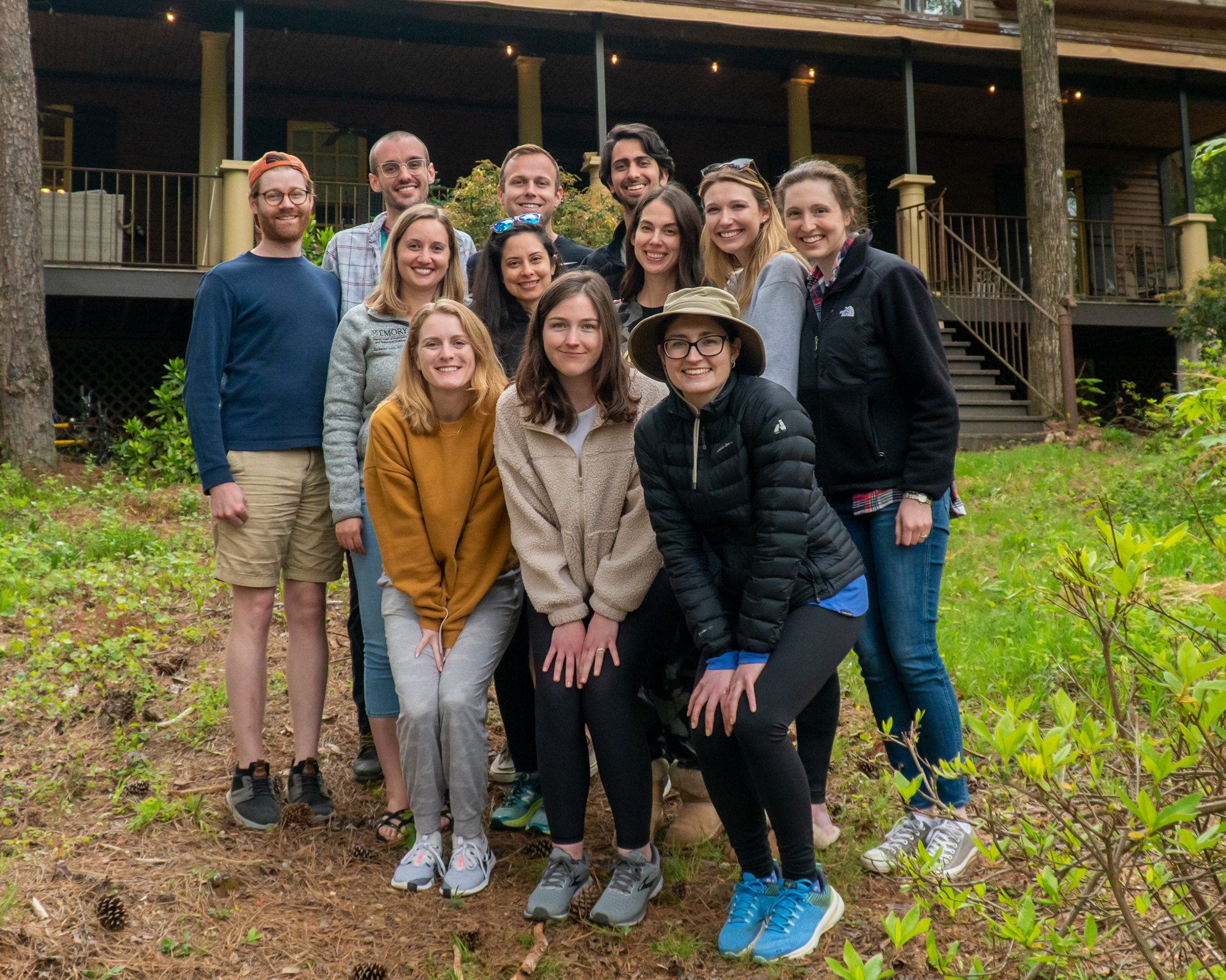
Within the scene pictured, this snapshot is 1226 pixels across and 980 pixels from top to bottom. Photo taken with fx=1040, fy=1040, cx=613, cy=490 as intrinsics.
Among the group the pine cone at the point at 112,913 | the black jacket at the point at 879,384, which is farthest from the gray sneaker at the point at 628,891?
the pine cone at the point at 112,913

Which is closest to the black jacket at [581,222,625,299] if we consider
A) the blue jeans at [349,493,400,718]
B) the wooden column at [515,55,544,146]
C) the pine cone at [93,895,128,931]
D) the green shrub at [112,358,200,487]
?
the blue jeans at [349,493,400,718]

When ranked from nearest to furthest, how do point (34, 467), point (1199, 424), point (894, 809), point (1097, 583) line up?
1. point (1097, 583)
2. point (1199, 424)
3. point (894, 809)
4. point (34, 467)

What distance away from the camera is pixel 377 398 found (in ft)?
12.4

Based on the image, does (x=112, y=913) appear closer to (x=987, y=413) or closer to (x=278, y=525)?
(x=278, y=525)

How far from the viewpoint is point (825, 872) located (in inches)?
132

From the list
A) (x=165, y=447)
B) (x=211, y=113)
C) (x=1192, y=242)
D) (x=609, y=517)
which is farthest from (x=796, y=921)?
(x=1192, y=242)

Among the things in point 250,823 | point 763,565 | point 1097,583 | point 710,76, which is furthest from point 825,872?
point 710,76

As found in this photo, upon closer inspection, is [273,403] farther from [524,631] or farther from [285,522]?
[524,631]

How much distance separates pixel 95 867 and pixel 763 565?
2.42m

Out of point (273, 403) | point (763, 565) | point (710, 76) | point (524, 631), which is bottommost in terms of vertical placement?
point (524, 631)

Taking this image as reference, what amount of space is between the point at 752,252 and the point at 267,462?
1.85 metres

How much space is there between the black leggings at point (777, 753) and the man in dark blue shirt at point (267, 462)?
159 cm

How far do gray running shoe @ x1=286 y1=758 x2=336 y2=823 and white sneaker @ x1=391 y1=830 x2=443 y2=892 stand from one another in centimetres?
46

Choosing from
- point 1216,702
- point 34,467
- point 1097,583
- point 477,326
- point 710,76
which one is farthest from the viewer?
point 710,76
